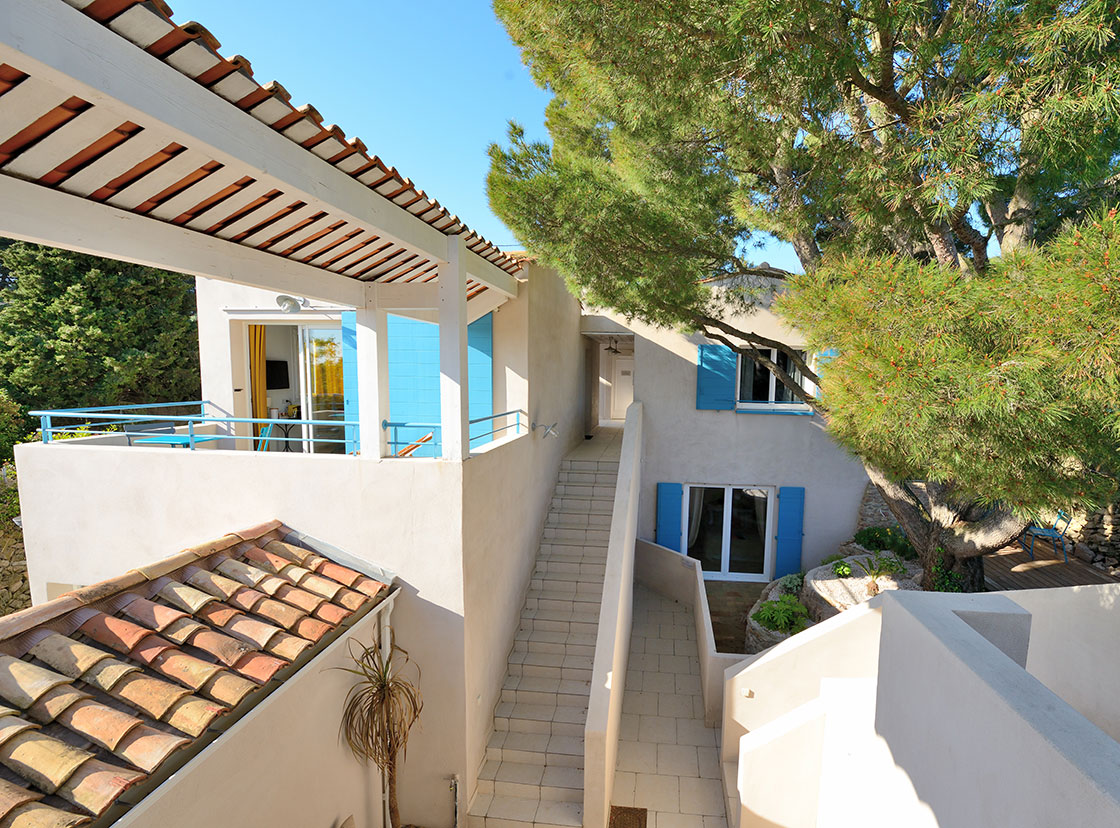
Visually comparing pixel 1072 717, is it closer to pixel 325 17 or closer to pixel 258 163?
pixel 258 163

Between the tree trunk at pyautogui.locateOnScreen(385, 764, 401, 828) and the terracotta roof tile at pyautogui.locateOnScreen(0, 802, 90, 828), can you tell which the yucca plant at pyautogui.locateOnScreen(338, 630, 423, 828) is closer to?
the tree trunk at pyautogui.locateOnScreen(385, 764, 401, 828)

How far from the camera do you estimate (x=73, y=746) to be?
3273 mm

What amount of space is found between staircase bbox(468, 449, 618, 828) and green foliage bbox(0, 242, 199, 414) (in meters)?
16.6

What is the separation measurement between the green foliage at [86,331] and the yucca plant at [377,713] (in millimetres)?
17562

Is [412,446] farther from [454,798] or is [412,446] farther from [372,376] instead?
[454,798]

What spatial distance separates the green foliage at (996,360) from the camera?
3502 mm

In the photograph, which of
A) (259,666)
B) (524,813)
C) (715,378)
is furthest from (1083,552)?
(259,666)

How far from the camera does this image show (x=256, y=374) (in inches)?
444

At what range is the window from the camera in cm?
1288

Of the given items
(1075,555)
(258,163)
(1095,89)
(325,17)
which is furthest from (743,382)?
(258,163)

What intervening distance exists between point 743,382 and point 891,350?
30.0 feet

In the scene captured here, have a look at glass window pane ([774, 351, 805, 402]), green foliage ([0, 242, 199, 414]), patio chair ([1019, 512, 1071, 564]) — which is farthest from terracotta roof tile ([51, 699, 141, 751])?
green foliage ([0, 242, 199, 414])

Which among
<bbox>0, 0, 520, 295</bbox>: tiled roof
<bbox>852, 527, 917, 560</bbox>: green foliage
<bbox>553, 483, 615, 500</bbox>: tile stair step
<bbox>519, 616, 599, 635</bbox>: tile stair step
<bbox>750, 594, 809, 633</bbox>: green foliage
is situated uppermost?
<bbox>0, 0, 520, 295</bbox>: tiled roof

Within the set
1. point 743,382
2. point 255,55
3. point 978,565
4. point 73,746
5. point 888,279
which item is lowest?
point 978,565
